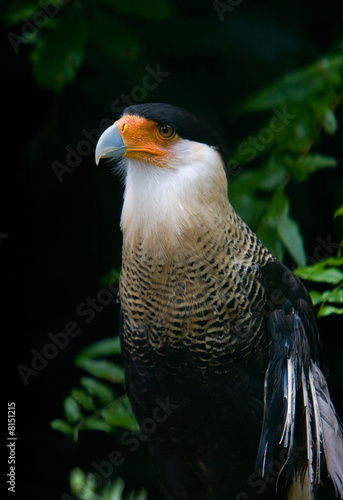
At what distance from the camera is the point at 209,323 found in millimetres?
2006

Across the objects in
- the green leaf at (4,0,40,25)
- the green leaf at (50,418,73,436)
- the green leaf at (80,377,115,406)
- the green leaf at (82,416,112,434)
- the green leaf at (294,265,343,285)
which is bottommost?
the green leaf at (50,418,73,436)

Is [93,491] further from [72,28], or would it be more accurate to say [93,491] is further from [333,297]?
[72,28]

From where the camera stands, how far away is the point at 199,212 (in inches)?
77.8

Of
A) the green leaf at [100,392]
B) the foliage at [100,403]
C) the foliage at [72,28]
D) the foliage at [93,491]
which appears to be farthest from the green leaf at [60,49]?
the foliage at [93,491]

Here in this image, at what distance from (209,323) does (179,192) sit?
440mm

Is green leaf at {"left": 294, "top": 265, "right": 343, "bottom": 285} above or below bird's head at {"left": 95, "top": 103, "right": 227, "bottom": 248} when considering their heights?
below

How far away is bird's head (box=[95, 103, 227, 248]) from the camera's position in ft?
6.46
